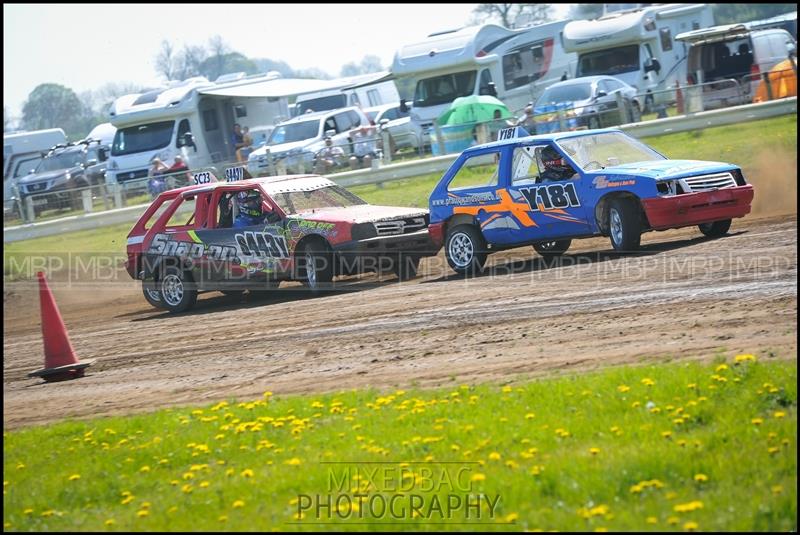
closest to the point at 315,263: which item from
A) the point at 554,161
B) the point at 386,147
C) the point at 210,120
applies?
the point at 554,161

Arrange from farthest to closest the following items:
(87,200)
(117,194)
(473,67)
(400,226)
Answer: (473,67), (87,200), (117,194), (400,226)

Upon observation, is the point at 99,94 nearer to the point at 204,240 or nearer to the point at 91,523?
the point at 204,240

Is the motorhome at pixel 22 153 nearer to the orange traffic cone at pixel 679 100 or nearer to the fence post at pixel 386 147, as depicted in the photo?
the fence post at pixel 386 147

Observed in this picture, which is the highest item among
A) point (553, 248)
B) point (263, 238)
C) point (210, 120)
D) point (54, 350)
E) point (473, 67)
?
point (473, 67)

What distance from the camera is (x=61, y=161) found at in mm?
34562

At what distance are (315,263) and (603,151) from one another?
389 cm

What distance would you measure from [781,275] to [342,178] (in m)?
14.2

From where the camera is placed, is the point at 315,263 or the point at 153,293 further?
the point at 153,293

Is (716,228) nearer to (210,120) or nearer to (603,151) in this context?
(603,151)

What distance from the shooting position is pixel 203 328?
1306cm

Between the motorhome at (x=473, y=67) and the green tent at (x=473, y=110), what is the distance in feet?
7.55

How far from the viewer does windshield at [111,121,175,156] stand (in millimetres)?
30250

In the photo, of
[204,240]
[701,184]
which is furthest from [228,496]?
[204,240]

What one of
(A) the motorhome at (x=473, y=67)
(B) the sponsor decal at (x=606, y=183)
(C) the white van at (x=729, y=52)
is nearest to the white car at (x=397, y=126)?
(A) the motorhome at (x=473, y=67)
